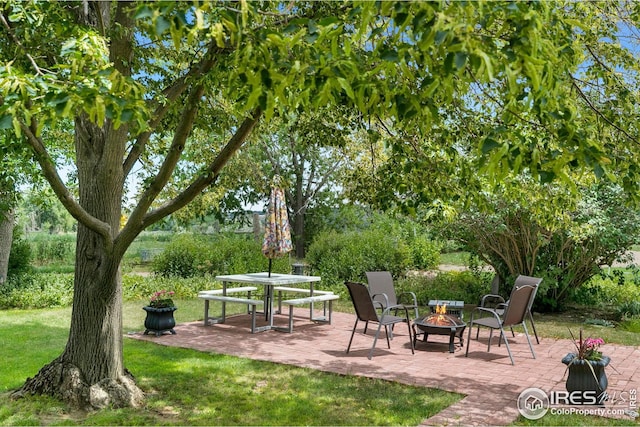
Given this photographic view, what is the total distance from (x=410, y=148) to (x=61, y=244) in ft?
61.6

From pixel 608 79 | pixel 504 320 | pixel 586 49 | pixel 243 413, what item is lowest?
pixel 243 413

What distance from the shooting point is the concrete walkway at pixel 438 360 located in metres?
5.59

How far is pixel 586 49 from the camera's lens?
18.0ft

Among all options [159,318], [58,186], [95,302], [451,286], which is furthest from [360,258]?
[58,186]

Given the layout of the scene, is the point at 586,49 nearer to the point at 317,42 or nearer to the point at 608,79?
the point at 608,79

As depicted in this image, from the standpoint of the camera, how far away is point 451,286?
1307 cm

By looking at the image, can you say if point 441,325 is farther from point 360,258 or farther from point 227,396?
point 360,258

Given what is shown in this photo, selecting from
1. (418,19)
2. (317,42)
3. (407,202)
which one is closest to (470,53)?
(418,19)

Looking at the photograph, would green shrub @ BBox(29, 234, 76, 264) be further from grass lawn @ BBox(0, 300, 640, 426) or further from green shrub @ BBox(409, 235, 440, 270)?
grass lawn @ BBox(0, 300, 640, 426)

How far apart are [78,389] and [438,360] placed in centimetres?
412

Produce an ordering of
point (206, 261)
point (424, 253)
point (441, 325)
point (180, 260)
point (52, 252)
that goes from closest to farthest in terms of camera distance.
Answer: point (441, 325), point (206, 261), point (180, 260), point (424, 253), point (52, 252)

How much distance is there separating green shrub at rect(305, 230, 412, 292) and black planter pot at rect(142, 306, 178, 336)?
5.68 m

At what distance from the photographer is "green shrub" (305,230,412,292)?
1436 cm

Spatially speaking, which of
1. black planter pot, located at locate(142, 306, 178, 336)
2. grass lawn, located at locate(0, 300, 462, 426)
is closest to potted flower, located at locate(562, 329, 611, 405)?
grass lawn, located at locate(0, 300, 462, 426)
